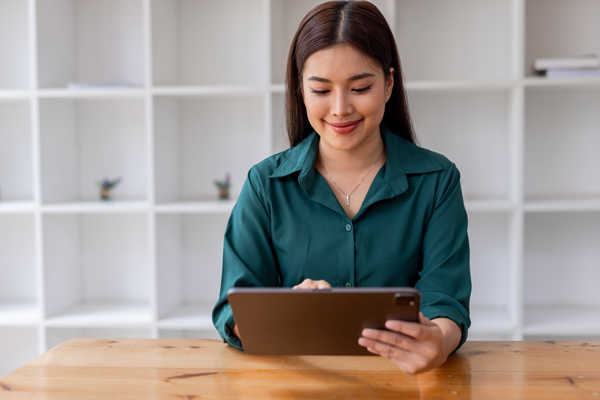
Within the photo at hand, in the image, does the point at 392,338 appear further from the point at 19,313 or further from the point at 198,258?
the point at 19,313

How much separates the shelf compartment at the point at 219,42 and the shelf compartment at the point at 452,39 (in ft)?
2.34

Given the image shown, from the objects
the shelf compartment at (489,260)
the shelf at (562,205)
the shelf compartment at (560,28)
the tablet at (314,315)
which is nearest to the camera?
the tablet at (314,315)

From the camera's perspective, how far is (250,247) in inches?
58.3

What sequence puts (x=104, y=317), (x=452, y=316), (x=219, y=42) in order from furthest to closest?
(x=219, y=42) → (x=104, y=317) → (x=452, y=316)

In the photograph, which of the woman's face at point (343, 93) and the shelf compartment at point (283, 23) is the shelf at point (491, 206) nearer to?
the shelf compartment at point (283, 23)

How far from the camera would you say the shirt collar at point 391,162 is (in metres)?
1.52

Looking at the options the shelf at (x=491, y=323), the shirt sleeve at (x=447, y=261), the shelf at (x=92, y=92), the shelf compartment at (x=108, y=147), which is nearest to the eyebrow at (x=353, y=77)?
the shirt sleeve at (x=447, y=261)

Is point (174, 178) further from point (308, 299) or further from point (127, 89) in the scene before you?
point (308, 299)

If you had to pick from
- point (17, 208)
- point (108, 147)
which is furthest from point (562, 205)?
point (17, 208)

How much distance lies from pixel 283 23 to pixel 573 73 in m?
1.33

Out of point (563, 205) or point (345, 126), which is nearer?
point (345, 126)

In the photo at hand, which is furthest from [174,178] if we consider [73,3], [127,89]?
[73,3]

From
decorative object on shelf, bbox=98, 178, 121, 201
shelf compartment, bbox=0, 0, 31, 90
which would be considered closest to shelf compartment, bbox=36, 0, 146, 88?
shelf compartment, bbox=0, 0, 31, 90

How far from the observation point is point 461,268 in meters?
→ 1.38
